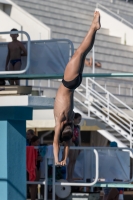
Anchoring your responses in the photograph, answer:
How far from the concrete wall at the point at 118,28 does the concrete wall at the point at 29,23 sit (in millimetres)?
4810

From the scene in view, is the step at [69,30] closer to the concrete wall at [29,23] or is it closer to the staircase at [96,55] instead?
the staircase at [96,55]

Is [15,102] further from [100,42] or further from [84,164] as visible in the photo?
[100,42]

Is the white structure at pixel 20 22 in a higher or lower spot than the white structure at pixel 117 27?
higher

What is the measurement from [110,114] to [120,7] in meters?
12.4

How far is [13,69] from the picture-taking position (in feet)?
34.5

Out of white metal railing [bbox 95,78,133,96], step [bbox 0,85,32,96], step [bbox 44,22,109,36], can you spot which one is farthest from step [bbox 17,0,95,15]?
step [bbox 0,85,32,96]

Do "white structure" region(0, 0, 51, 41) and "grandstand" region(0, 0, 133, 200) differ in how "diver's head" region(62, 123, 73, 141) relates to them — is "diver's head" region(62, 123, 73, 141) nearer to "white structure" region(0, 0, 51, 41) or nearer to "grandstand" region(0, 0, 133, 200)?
"grandstand" region(0, 0, 133, 200)

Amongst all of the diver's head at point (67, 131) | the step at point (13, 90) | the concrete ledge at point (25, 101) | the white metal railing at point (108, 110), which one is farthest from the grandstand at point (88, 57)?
the diver's head at point (67, 131)

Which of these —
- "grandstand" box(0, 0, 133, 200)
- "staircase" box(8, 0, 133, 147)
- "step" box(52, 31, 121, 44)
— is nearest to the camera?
"grandstand" box(0, 0, 133, 200)

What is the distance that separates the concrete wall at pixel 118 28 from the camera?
87.0 feet

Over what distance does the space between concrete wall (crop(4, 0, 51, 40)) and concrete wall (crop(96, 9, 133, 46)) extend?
4.81 meters

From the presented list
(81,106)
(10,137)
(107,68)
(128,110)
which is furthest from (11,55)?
(107,68)

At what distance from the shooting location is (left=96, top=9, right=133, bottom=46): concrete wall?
2653cm

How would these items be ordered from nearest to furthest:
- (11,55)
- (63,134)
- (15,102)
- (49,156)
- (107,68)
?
(63,134), (15,102), (11,55), (49,156), (107,68)
